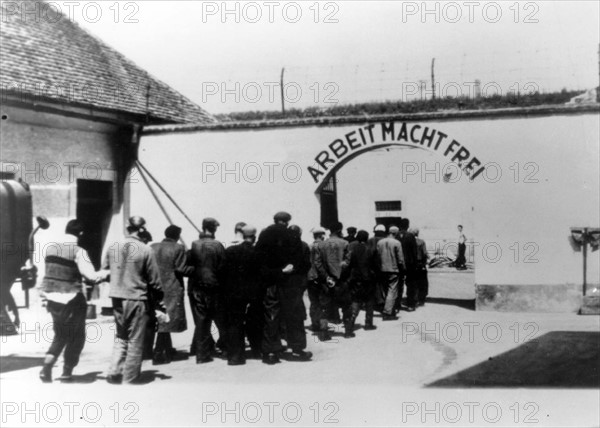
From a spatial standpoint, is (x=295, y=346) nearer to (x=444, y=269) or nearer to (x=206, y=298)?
(x=206, y=298)

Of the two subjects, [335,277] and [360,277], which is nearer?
[335,277]

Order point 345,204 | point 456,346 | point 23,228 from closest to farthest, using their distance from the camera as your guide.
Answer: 1. point 456,346
2. point 23,228
3. point 345,204

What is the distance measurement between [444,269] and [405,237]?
37.6 feet

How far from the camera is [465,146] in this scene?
13289 millimetres

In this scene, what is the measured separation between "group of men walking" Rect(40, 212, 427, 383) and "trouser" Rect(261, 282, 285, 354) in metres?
0.01

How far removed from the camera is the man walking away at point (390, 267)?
40.3 ft

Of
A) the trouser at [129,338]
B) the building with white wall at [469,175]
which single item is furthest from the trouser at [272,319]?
the building with white wall at [469,175]

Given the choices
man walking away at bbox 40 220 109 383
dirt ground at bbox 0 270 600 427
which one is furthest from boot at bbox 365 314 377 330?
man walking away at bbox 40 220 109 383

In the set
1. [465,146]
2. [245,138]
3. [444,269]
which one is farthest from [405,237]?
[444,269]

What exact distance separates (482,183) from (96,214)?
7691mm

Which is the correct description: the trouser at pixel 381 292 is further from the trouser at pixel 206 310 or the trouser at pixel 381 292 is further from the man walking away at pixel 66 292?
the man walking away at pixel 66 292

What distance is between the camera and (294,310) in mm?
8891

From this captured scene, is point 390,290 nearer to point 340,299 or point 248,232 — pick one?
point 340,299

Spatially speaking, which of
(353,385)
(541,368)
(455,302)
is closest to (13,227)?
(353,385)
